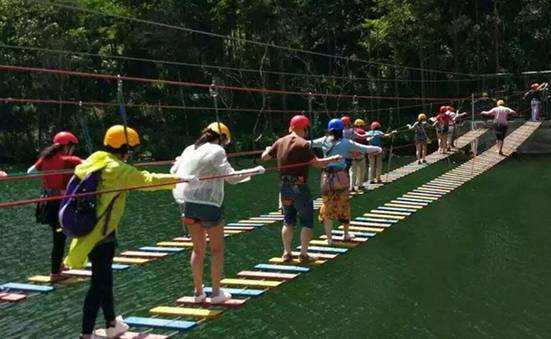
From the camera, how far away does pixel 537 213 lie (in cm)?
1078

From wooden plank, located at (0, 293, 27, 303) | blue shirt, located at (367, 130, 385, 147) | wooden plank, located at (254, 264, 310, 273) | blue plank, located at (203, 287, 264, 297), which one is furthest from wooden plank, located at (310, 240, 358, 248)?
blue shirt, located at (367, 130, 385, 147)

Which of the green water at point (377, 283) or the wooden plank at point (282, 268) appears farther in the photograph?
the wooden plank at point (282, 268)

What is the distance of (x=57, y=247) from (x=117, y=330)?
1936 millimetres

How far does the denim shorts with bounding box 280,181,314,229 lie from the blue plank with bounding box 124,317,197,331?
1922 millimetres

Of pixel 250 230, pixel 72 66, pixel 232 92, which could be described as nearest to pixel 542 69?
pixel 232 92

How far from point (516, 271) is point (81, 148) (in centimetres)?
2499

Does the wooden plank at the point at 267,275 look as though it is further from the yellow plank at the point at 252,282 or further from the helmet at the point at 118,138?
the helmet at the point at 118,138

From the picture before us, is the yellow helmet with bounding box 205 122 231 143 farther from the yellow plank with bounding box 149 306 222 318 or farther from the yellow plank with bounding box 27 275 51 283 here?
the yellow plank with bounding box 27 275 51 283

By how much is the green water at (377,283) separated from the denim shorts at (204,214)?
2.40 feet

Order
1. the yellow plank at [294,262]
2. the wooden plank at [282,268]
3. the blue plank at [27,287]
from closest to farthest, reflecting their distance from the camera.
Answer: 1. the blue plank at [27,287]
2. the wooden plank at [282,268]
3. the yellow plank at [294,262]

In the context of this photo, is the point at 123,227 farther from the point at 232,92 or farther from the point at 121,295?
the point at 232,92

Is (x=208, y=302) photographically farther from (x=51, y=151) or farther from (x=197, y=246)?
(x=51, y=151)

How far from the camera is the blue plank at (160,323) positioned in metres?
5.21

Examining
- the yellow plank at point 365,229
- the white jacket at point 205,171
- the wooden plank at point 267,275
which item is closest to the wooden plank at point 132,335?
the white jacket at point 205,171
